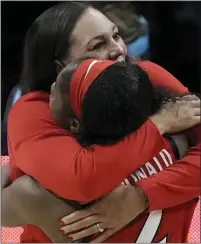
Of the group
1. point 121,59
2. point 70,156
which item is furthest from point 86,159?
point 121,59

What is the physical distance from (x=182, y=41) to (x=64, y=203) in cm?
25

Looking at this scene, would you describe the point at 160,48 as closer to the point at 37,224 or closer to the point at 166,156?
the point at 166,156

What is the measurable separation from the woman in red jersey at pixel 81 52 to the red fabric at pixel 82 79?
3 cm

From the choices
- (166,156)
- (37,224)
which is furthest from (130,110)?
(37,224)

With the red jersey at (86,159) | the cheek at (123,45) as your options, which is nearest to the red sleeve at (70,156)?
the red jersey at (86,159)

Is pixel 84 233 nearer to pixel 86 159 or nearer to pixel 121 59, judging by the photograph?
pixel 86 159

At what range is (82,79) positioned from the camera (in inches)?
19.2

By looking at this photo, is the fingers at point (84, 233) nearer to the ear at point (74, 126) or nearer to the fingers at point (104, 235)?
the fingers at point (104, 235)

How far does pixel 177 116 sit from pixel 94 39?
134 millimetres

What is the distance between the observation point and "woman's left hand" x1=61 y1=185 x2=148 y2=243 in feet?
1.69

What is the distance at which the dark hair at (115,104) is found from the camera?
47cm

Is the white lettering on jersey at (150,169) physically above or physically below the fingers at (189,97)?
below

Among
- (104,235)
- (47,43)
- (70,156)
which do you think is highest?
(47,43)

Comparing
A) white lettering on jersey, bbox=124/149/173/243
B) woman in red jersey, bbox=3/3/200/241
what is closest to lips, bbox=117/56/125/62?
woman in red jersey, bbox=3/3/200/241
